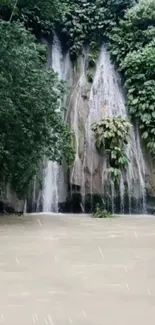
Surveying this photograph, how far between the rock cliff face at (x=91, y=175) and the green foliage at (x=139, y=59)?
45 cm

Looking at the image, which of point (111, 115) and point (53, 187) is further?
point (111, 115)

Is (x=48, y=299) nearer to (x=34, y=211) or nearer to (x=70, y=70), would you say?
(x=34, y=211)

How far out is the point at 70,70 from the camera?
17156 mm

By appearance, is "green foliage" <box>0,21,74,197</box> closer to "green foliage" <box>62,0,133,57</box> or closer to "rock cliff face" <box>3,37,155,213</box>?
"rock cliff face" <box>3,37,155,213</box>

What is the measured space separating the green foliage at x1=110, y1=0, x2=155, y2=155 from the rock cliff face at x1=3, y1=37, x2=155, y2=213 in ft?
1.46

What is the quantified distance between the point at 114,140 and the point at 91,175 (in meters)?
1.19

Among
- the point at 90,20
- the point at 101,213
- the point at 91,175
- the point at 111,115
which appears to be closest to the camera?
the point at 101,213

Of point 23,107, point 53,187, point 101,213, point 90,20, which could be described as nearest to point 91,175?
point 53,187

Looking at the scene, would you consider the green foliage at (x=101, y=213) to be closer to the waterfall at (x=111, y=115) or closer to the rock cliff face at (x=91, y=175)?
the rock cliff face at (x=91, y=175)

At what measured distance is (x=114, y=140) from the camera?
46.9ft

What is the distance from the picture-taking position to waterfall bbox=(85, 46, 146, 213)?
14273mm

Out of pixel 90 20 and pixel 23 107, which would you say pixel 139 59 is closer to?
pixel 90 20

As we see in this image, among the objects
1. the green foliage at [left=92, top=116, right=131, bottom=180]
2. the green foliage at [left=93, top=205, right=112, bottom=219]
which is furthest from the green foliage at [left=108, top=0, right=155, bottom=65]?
the green foliage at [left=93, top=205, right=112, bottom=219]

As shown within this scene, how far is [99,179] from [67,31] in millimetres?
6352
